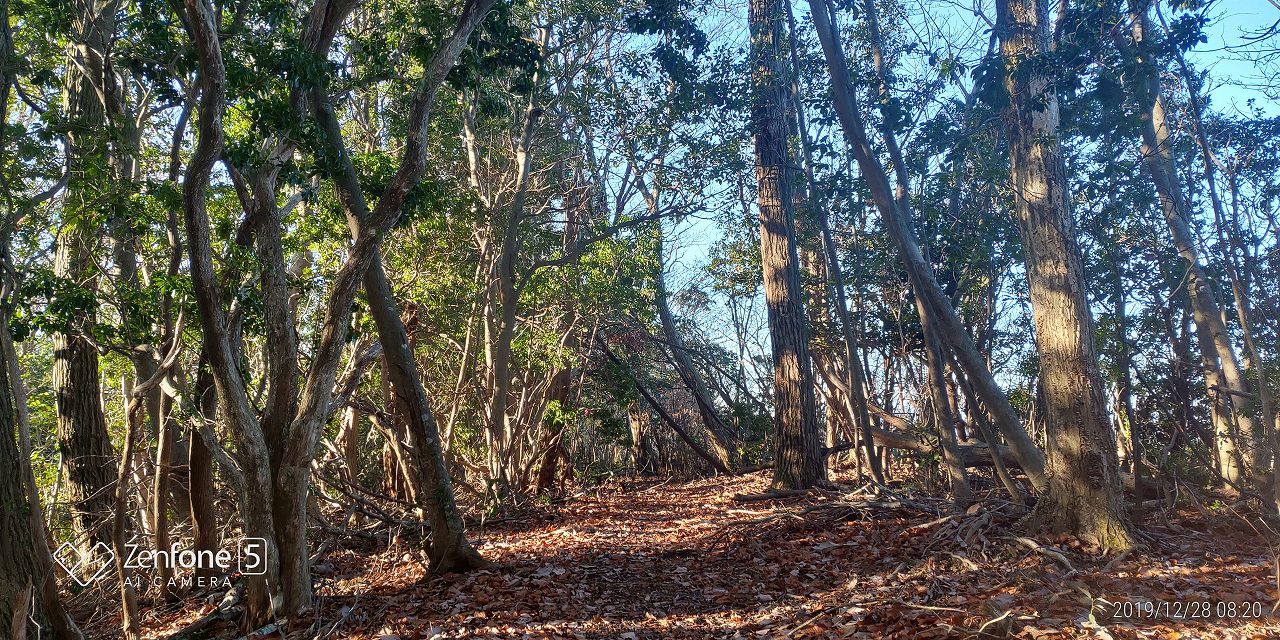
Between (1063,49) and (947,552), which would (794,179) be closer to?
(1063,49)

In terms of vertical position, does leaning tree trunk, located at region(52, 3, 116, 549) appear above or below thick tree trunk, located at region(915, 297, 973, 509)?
above

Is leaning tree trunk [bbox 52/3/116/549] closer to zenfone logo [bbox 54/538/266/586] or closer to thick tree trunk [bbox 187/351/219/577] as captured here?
zenfone logo [bbox 54/538/266/586]

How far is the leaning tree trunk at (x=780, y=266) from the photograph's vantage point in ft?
34.2

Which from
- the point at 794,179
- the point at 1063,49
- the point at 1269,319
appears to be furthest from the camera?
the point at 794,179

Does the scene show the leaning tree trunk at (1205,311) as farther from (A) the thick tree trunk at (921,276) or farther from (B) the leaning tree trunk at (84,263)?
(B) the leaning tree trunk at (84,263)

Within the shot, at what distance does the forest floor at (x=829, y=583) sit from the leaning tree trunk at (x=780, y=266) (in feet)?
5.51

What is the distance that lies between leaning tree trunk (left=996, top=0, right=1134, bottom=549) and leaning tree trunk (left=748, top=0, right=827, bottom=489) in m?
3.94

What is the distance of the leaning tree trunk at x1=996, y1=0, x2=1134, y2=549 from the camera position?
20.5 ft

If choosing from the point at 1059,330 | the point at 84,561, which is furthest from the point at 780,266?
the point at 84,561

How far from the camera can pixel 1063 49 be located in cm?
709

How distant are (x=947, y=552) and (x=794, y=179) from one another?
6.40 metres

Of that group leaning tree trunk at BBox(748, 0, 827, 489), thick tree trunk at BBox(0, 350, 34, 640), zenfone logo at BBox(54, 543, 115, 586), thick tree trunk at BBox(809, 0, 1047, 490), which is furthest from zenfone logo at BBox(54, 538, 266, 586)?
leaning tree trunk at BBox(748, 0, 827, 489)

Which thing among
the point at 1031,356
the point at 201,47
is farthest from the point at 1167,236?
the point at 201,47
